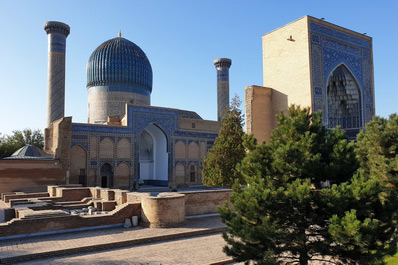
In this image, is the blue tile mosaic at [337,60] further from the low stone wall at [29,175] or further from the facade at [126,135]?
the low stone wall at [29,175]

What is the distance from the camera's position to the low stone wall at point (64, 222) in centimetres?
743

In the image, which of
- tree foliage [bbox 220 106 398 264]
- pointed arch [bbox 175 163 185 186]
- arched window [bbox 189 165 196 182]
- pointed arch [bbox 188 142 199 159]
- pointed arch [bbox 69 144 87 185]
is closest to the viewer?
tree foliage [bbox 220 106 398 264]

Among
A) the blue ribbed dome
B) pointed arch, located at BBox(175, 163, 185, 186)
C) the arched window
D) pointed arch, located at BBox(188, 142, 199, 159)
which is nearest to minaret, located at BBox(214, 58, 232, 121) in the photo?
the blue ribbed dome

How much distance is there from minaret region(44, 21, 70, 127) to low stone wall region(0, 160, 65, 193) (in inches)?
294

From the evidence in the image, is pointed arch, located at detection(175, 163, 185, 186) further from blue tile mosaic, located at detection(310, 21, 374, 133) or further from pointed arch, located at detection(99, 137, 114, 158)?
blue tile mosaic, located at detection(310, 21, 374, 133)

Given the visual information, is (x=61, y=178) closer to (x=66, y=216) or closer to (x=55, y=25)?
(x=66, y=216)

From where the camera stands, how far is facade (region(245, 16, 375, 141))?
11062mm

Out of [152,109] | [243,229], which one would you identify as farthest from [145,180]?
[243,229]

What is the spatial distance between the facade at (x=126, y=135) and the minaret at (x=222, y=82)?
10.7 feet

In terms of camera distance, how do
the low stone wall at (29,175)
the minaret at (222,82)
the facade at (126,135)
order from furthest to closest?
the minaret at (222,82)
the facade at (126,135)
the low stone wall at (29,175)

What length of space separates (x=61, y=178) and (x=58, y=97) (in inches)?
337

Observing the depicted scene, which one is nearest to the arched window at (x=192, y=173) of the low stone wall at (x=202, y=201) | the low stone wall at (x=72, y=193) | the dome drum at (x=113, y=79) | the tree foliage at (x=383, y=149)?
the dome drum at (x=113, y=79)

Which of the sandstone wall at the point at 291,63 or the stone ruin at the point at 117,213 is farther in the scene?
the sandstone wall at the point at 291,63

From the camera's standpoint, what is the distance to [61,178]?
1733 cm
